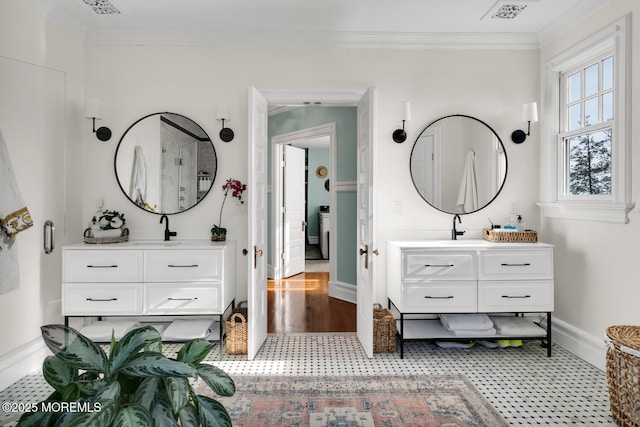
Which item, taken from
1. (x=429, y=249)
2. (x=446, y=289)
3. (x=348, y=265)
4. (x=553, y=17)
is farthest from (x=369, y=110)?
(x=348, y=265)

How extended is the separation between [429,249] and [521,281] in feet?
2.42

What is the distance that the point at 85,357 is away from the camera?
3.34 ft

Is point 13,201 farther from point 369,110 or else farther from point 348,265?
point 348,265

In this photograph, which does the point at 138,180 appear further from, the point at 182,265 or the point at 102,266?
the point at 182,265

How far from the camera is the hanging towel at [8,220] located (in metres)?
2.41

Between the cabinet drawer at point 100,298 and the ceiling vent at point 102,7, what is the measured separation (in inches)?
80.9

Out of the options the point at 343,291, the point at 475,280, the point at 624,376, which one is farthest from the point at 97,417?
the point at 343,291

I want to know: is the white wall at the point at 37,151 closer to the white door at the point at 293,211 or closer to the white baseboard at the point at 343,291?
the white baseboard at the point at 343,291

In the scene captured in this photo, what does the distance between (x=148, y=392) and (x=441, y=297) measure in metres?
2.52

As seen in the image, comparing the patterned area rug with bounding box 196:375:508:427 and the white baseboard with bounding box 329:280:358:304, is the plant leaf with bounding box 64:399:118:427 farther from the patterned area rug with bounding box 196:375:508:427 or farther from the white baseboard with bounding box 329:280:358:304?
the white baseboard with bounding box 329:280:358:304

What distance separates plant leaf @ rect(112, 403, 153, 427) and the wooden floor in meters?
2.96

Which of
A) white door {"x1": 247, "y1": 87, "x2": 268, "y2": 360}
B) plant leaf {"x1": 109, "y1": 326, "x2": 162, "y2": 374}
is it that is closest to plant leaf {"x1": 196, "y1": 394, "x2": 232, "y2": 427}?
plant leaf {"x1": 109, "y1": 326, "x2": 162, "y2": 374}

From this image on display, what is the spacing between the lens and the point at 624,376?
2.14 m

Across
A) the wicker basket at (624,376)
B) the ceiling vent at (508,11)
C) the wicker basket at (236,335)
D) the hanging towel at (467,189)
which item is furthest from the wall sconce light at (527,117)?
the wicker basket at (236,335)
